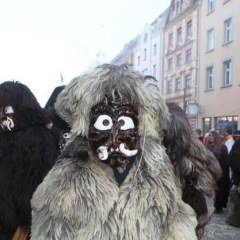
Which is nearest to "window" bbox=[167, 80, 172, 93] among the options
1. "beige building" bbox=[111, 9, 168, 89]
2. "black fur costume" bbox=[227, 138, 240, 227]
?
"beige building" bbox=[111, 9, 168, 89]

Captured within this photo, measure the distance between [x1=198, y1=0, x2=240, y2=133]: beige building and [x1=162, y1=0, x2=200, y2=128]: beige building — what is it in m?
0.68

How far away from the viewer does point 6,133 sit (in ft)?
8.95

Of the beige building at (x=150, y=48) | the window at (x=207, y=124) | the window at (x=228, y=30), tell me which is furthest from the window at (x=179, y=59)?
the window at (x=228, y=30)

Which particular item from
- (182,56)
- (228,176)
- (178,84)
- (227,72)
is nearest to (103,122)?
(228,176)

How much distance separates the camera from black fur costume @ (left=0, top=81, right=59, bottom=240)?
2.54 m

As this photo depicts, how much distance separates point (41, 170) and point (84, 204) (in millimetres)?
988

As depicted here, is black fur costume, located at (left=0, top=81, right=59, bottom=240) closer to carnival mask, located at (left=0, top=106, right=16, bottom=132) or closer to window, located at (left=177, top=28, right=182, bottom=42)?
carnival mask, located at (left=0, top=106, right=16, bottom=132)

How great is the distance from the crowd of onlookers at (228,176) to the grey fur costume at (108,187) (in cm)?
361

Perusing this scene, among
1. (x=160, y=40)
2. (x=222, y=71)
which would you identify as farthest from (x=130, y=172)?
(x=160, y=40)

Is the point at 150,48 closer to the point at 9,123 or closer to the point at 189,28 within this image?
the point at 189,28

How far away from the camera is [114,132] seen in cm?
177

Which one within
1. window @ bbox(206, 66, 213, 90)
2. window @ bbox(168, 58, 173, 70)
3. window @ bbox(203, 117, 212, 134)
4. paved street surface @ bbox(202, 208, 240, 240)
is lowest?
paved street surface @ bbox(202, 208, 240, 240)

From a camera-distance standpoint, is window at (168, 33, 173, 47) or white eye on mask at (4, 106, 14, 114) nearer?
white eye on mask at (4, 106, 14, 114)

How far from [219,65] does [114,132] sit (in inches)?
760
